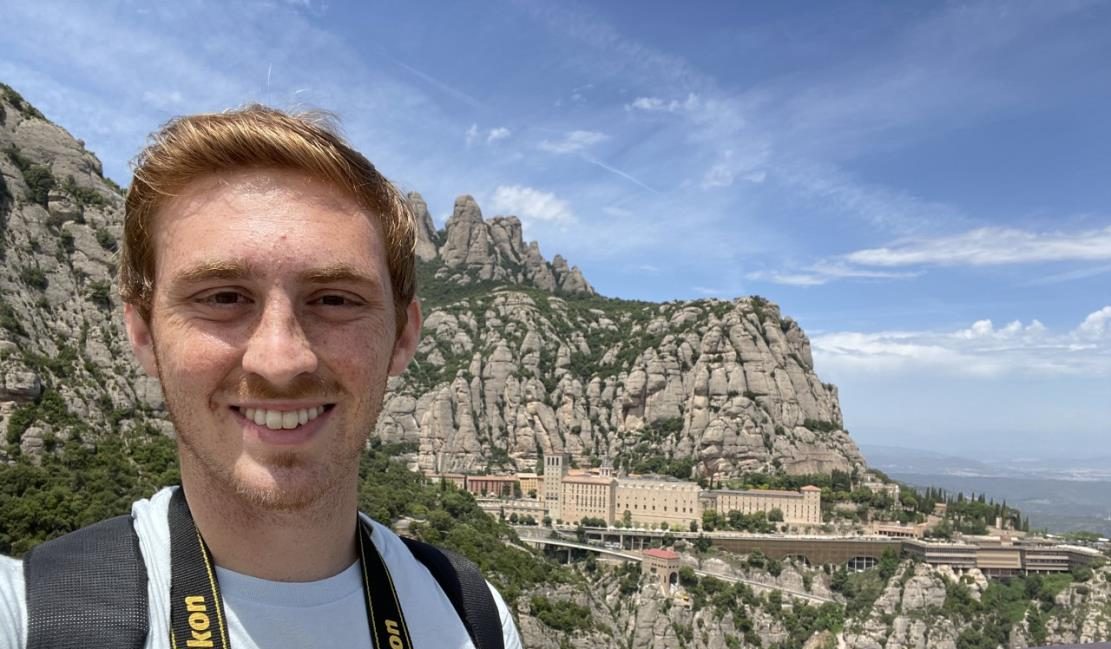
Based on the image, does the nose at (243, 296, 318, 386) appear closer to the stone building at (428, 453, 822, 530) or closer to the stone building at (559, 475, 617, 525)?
the stone building at (428, 453, 822, 530)

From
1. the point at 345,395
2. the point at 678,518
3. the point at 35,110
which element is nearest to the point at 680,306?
the point at 678,518

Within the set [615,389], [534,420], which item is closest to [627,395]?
[615,389]

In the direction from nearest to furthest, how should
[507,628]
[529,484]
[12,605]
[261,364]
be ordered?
1. [12,605]
2. [261,364]
3. [507,628]
4. [529,484]

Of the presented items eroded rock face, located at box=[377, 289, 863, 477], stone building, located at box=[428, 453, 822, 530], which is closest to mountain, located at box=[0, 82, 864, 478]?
eroded rock face, located at box=[377, 289, 863, 477]

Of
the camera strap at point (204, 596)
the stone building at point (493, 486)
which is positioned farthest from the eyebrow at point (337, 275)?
the stone building at point (493, 486)

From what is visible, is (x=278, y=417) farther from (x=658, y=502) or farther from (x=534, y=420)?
(x=534, y=420)

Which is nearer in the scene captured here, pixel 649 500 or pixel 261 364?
pixel 261 364

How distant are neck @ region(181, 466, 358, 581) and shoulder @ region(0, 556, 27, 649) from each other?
383mm

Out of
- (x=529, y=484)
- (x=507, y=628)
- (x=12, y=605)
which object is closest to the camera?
(x=12, y=605)

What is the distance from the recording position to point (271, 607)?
5.95 ft

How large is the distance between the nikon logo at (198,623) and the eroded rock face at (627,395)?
302 feet

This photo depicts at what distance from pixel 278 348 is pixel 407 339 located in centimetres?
59

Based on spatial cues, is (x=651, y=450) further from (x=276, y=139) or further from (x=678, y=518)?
(x=276, y=139)

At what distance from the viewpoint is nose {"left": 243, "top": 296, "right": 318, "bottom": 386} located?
68.9 inches
